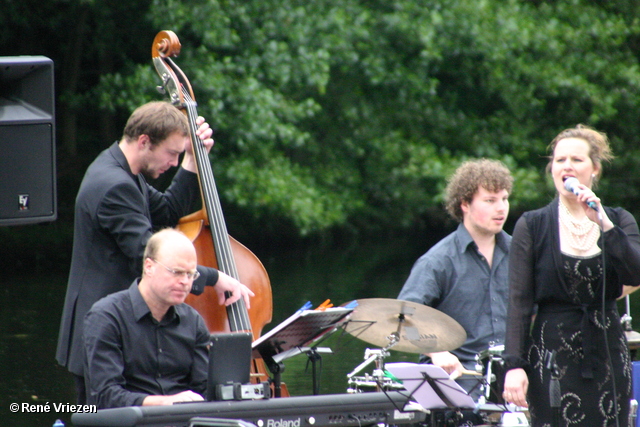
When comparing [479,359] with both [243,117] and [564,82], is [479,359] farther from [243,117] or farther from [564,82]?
[564,82]

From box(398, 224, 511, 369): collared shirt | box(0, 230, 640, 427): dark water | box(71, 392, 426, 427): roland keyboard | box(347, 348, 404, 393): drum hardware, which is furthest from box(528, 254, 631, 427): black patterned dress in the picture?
box(398, 224, 511, 369): collared shirt

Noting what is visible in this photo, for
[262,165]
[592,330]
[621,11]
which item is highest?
[621,11]

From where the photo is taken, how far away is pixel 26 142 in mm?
3111

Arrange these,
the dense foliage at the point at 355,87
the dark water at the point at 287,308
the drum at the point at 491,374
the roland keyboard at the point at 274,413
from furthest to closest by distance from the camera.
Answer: the dense foliage at the point at 355,87, the dark water at the point at 287,308, the drum at the point at 491,374, the roland keyboard at the point at 274,413

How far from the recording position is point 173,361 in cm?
335

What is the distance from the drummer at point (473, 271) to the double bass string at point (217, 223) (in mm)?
888

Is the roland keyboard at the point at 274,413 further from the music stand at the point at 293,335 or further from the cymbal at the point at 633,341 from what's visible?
the cymbal at the point at 633,341

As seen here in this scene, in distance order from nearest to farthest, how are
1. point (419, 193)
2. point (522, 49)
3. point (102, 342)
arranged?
point (102, 342)
point (522, 49)
point (419, 193)

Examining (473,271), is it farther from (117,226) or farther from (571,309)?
(117,226)

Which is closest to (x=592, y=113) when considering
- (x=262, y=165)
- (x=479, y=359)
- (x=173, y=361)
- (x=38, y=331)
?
(x=262, y=165)

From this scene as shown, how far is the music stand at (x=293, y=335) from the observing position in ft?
10.8

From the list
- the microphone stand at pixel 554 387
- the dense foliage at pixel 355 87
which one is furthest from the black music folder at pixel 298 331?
the dense foliage at pixel 355 87

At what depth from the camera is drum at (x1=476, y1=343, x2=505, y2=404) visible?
3.71 metres

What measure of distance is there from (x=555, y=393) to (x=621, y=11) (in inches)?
643
